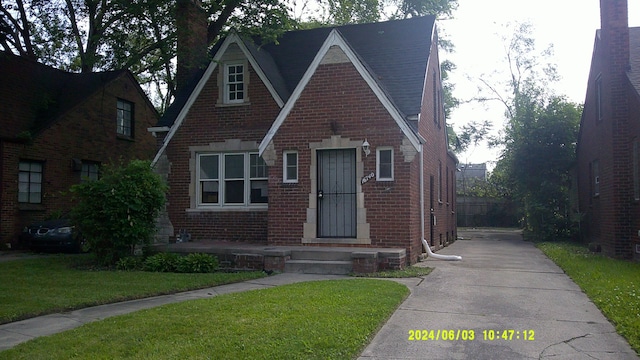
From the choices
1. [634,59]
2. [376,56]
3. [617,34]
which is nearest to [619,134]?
[634,59]

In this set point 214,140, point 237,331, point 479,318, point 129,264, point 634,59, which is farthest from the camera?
point 214,140

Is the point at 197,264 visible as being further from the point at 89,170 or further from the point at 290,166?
the point at 89,170

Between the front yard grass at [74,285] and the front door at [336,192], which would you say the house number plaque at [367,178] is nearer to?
the front door at [336,192]

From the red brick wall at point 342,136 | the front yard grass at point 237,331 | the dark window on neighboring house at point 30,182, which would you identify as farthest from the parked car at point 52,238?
the front yard grass at point 237,331

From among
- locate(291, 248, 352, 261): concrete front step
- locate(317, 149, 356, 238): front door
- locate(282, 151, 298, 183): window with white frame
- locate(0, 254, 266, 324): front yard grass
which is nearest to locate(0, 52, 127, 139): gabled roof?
locate(0, 254, 266, 324): front yard grass

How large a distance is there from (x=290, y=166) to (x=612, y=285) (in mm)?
7403

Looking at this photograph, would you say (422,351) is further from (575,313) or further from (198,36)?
(198,36)

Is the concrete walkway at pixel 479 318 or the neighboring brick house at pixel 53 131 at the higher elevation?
the neighboring brick house at pixel 53 131

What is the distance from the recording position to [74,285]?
10.1 meters

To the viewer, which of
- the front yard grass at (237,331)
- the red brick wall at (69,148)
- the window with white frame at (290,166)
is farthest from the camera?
the red brick wall at (69,148)

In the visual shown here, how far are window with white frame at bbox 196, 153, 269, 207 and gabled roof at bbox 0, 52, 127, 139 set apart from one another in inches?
306

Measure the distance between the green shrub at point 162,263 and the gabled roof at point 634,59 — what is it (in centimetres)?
1175

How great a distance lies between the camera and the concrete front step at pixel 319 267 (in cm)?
1156

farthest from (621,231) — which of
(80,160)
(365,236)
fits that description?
(80,160)
